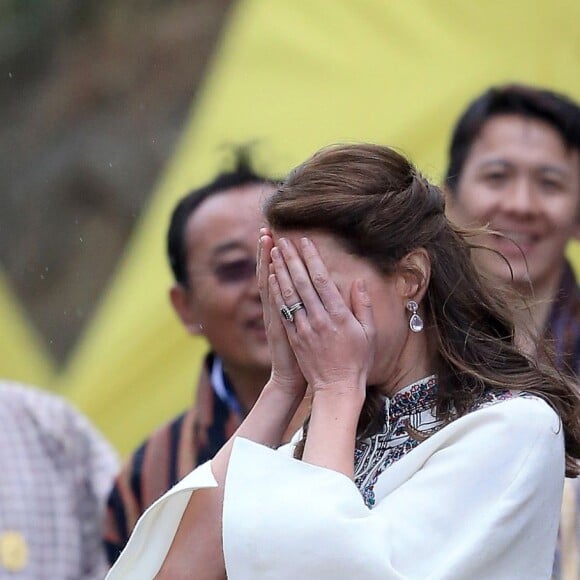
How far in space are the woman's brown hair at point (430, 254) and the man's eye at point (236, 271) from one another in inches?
53.0

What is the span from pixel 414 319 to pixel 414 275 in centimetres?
6

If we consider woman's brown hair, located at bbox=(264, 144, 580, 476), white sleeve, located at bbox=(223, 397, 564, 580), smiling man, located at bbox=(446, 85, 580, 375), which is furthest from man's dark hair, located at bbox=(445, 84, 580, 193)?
white sleeve, located at bbox=(223, 397, 564, 580)

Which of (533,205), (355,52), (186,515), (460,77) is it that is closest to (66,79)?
(355,52)

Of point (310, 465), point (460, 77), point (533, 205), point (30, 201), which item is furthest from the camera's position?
point (30, 201)

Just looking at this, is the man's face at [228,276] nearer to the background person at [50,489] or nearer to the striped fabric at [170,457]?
the striped fabric at [170,457]

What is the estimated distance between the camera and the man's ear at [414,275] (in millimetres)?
2135

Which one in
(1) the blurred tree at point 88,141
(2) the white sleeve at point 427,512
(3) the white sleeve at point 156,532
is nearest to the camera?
(2) the white sleeve at point 427,512

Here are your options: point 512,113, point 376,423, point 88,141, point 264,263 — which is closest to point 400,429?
point 376,423

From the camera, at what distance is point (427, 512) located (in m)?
1.96

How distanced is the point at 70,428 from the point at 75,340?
1.09ft

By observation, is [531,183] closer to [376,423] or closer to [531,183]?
[531,183]

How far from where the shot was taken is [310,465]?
2.00m

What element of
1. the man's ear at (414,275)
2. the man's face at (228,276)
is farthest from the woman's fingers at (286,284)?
the man's face at (228,276)

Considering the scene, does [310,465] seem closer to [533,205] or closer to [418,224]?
[418,224]
